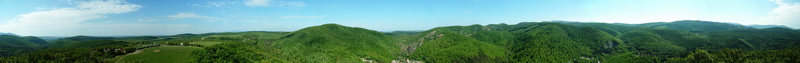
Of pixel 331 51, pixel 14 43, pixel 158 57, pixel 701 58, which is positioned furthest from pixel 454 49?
pixel 14 43

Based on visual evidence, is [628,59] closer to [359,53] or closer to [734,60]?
[734,60]

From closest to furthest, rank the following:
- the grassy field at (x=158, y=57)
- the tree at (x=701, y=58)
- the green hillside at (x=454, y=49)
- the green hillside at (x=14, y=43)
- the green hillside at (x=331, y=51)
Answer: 1. the grassy field at (x=158, y=57)
2. the green hillside at (x=331, y=51)
3. the green hillside at (x=14, y=43)
4. the tree at (x=701, y=58)
5. the green hillside at (x=454, y=49)

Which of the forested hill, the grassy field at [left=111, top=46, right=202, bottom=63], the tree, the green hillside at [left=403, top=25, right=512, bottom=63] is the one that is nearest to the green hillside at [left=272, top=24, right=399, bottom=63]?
the forested hill

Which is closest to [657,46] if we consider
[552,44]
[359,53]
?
[552,44]

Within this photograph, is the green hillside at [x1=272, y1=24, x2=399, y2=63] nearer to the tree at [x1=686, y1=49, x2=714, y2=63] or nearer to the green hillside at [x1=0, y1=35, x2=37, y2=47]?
the green hillside at [x1=0, y1=35, x2=37, y2=47]

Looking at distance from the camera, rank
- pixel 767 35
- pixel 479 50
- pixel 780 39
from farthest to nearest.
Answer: pixel 767 35
pixel 780 39
pixel 479 50

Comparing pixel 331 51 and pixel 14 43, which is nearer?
pixel 331 51

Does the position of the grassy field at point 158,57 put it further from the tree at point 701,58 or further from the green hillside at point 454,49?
the tree at point 701,58

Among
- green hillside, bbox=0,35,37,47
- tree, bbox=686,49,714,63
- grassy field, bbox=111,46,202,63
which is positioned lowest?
tree, bbox=686,49,714,63

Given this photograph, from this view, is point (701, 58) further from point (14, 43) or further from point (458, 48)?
point (14, 43)

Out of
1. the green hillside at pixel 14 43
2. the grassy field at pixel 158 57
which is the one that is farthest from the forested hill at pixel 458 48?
the grassy field at pixel 158 57

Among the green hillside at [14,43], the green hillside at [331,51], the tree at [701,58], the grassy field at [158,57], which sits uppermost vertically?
the green hillside at [14,43]
